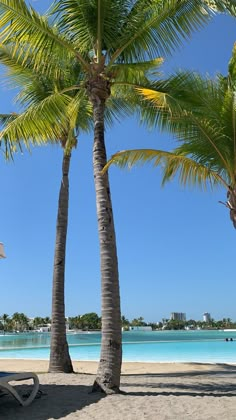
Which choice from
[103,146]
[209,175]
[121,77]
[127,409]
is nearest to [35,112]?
[103,146]

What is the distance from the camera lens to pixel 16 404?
7137mm

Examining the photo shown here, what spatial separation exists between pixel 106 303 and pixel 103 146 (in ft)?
10.1

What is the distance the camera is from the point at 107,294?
803 centimetres

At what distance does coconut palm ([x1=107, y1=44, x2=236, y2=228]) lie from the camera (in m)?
9.73

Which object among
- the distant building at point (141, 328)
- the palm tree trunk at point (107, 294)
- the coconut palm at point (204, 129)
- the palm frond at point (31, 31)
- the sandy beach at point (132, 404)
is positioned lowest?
the distant building at point (141, 328)

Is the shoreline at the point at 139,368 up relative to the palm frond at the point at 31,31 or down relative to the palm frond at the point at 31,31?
down

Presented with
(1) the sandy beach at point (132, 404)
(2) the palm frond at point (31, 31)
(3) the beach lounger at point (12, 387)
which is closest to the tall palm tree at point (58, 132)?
(2) the palm frond at point (31, 31)

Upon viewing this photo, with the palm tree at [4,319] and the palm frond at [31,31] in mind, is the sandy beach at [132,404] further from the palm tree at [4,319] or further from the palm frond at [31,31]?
the palm tree at [4,319]

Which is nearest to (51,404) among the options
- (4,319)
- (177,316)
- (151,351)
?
(151,351)

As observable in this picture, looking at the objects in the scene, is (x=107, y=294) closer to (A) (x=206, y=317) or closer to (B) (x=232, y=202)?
(B) (x=232, y=202)

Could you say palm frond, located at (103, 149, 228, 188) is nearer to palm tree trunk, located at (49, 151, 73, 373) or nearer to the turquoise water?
palm tree trunk, located at (49, 151, 73, 373)

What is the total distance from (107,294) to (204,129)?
4.09m

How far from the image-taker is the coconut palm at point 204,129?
31.9 feet

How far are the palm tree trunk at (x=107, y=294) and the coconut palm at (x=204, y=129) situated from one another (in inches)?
37.1
